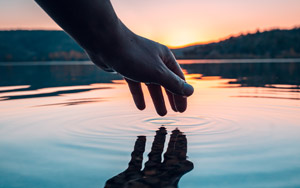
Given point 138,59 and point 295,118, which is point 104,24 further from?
point 295,118

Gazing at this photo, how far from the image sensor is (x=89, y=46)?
5.04ft

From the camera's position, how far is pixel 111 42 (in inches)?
58.8

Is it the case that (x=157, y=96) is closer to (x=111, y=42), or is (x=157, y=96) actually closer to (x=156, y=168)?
(x=156, y=168)

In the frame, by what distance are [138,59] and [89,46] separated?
0.27 meters

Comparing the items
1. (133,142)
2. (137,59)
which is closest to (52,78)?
(133,142)

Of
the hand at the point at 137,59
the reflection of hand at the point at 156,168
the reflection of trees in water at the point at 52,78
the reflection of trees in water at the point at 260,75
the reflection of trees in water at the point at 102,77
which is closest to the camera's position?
the hand at the point at 137,59

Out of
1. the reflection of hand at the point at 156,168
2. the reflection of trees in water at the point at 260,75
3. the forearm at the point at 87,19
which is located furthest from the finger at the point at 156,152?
the reflection of trees in water at the point at 260,75

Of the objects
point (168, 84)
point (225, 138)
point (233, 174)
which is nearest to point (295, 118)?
point (225, 138)

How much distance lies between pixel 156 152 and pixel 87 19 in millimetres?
1293

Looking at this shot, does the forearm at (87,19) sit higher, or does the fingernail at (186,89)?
the fingernail at (186,89)

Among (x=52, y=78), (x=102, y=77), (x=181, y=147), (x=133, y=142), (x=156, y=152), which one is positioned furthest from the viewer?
(x=102, y=77)

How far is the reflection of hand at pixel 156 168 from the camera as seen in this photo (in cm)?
171

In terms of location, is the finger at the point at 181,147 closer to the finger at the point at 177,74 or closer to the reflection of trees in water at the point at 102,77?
the finger at the point at 177,74

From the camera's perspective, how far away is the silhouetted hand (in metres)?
Result: 1.32
